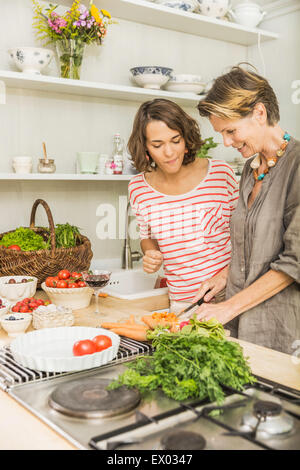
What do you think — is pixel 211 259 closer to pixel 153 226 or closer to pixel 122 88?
pixel 153 226

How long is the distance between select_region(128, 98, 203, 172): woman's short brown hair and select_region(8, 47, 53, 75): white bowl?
2.04 feet

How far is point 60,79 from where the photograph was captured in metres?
2.43

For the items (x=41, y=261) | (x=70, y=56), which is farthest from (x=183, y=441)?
(x=70, y=56)

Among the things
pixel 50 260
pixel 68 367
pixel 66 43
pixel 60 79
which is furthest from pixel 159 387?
pixel 66 43

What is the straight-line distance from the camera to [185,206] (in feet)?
7.09

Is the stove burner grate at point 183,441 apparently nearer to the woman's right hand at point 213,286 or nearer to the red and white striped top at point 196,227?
the woman's right hand at point 213,286

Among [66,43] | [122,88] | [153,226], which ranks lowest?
[153,226]

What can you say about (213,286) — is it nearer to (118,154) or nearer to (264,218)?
(264,218)

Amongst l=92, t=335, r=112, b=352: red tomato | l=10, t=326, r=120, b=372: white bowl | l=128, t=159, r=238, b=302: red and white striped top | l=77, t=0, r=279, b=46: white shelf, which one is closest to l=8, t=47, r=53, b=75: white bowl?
l=77, t=0, r=279, b=46: white shelf

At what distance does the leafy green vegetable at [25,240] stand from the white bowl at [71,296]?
0.29m

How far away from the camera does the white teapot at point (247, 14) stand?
306cm

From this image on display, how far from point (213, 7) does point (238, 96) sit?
1529 millimetres

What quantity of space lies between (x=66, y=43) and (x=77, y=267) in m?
1.09

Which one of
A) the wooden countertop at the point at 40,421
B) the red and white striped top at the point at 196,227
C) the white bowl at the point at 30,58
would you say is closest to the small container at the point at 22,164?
the white bowl at the point at 30,58
